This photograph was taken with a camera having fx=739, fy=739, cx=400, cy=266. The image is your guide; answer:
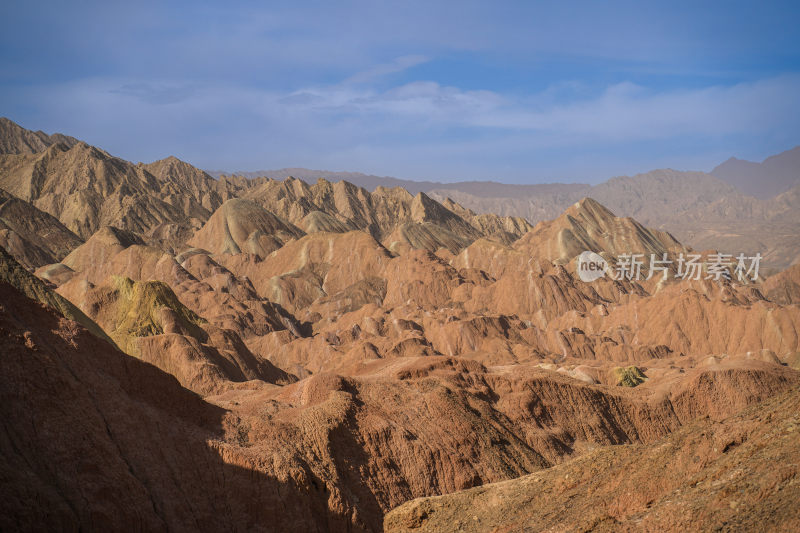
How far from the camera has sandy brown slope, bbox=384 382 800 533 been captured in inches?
583

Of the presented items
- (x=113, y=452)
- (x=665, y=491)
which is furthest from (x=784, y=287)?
(x=113, y=452)

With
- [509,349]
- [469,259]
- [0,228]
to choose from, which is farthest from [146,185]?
[509,349]

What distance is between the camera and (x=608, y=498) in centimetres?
1912

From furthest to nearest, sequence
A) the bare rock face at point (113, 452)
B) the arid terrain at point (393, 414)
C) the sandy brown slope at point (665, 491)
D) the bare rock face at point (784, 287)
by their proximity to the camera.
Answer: the bare rock face at point (784, 287) < the bare rock face at point (113, 452) < the arid terrain at point (393, 414) < the sandy brown slope at point (665, 491)

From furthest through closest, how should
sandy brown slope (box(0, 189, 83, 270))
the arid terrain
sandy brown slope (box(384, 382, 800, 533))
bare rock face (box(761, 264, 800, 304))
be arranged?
bare rock face (box(761, 264, 800, 304)), sandy brown slope (box(0, 189, 83, 270)), the arid terrain, sandy brown slope (box(384, 382, 800, 533))

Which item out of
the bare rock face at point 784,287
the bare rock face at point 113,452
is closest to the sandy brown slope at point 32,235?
the bare rock face at point 113,452

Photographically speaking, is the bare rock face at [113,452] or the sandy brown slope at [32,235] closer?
the bare rock face at [113,452]

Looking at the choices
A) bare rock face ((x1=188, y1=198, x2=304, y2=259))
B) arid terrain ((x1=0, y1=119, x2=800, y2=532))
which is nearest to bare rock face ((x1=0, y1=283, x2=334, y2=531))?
arid terrain ((x1=0, y1=119, x2=800, y2=532))

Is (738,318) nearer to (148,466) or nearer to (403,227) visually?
(148,466)

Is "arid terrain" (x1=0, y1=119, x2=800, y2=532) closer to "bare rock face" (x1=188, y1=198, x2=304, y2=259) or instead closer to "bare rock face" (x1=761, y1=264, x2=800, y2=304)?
"bare rock face" (x1=761, y1=264, x2=800, y2=304)

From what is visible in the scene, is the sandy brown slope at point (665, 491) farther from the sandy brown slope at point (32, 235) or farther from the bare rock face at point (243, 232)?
the bare rock face at point (243, 232)

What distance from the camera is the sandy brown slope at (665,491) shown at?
48.5ft

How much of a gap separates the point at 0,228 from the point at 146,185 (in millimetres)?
74389

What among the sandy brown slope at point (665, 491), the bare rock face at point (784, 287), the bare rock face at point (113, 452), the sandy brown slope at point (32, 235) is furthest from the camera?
the bare rock face at point (784, 287)
